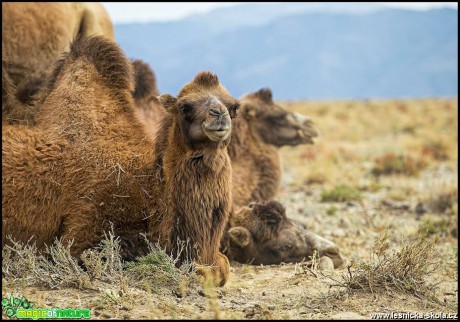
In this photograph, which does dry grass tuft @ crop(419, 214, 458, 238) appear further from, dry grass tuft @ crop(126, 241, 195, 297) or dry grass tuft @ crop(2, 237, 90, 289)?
dry grass tuft @ crop(2, 237, 90, 289)

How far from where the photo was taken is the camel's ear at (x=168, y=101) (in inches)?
222

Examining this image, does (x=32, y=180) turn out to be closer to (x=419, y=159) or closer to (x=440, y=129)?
(x=419, y=159)

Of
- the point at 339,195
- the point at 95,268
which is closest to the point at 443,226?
the point at 339,195

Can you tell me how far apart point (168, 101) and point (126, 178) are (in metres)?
0.76

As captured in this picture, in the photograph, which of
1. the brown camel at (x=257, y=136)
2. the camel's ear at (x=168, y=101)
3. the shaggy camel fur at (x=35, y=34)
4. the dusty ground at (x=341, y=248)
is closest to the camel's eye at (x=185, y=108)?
the camel's ear at (x=168, y=101)

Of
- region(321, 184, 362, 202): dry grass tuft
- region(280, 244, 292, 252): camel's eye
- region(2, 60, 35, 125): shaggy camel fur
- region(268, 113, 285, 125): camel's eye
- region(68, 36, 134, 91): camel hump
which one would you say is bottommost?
region(280, 244, 292, 252): camel's eye

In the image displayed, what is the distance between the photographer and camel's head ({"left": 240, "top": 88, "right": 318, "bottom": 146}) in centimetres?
945

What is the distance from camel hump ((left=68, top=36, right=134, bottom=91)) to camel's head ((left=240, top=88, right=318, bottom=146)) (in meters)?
3.24

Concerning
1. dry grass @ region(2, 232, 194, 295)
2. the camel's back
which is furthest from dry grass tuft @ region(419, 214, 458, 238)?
the camel's back

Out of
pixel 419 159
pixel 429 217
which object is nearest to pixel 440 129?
pixel 419 159

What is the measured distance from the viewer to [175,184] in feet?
17.6

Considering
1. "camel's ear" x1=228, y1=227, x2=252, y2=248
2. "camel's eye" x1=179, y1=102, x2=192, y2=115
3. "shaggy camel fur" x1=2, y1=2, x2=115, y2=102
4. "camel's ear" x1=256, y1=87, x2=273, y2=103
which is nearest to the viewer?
"camel's eye" x1=179, y1=102, x2=192, y2=115

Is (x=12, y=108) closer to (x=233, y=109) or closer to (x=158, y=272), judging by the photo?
(x=233, y=109)

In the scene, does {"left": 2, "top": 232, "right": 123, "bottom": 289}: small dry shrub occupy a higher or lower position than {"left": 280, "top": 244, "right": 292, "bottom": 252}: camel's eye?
higher
